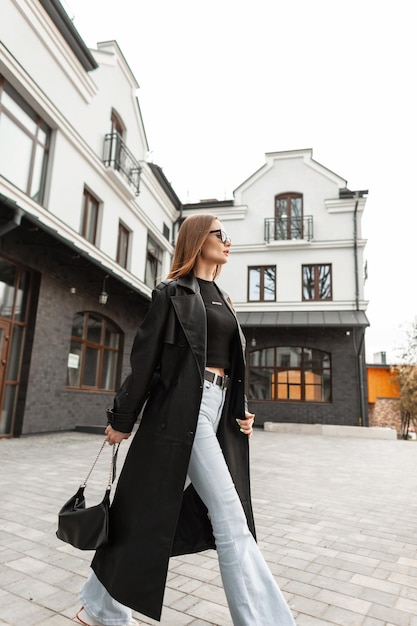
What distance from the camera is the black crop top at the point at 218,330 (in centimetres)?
198

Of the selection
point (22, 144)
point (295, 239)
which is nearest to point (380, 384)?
point (295, 239)

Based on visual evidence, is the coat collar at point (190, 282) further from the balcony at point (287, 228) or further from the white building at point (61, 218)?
the balcony at point (287, 228)

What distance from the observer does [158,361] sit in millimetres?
1903

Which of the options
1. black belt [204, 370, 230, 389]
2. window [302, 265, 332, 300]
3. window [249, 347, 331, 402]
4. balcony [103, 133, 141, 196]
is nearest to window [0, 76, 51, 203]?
balcony [103, 133, 141, 196]

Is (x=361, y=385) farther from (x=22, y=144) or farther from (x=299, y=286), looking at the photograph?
(x=22, y=144)

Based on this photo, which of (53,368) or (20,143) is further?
(53,368)

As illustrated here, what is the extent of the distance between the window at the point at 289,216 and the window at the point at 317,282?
148 centimetres

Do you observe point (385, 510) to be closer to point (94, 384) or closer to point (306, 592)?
point (306, 592)

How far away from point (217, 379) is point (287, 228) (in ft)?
55.7

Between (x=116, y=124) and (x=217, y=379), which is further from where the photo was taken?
(x=116, y=124)

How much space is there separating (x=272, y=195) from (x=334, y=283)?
469 cm

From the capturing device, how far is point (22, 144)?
8.91m

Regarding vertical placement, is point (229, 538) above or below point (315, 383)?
below

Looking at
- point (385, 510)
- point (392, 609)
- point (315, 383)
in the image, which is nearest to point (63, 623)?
point (392, 609)
